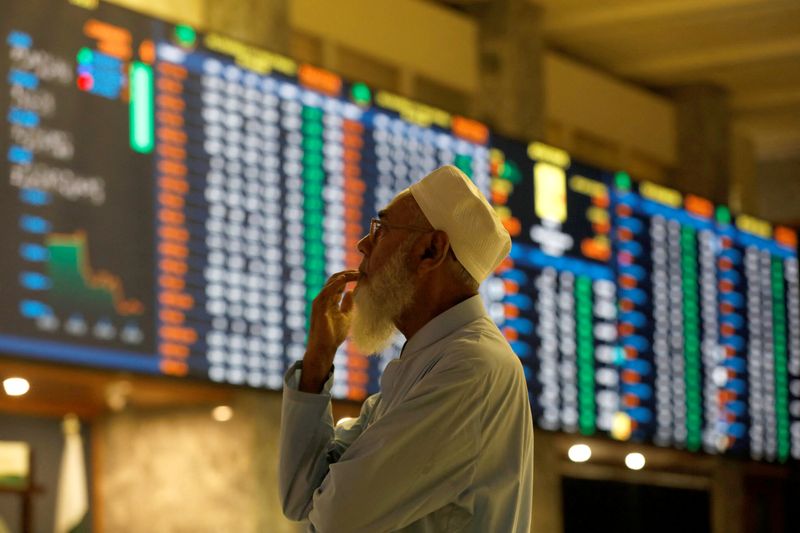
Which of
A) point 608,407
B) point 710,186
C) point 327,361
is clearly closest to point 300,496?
point 327,361

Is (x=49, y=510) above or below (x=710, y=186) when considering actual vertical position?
below

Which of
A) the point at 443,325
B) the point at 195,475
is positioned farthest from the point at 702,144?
the point at 443,325

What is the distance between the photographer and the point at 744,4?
7629 mm

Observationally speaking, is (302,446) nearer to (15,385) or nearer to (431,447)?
(431,447)

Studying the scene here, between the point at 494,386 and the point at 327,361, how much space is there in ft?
0.92

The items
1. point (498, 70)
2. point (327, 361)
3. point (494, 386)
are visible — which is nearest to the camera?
point (494, 386)

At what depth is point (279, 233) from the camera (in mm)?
5238

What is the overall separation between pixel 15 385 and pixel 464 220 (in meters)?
2.85

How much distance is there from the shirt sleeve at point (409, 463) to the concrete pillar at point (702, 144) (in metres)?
7.01

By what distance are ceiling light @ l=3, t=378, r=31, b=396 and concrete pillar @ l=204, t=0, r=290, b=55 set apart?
4.88 feet

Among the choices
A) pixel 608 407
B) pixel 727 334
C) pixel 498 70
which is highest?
pixel 498 70

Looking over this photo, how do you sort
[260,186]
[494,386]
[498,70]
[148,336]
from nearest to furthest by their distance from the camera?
[494,386], [148,336], [260,186], [498,70]

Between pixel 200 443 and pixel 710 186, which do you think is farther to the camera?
pixel 710 186

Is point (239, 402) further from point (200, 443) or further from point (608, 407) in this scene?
point (608, 407)
